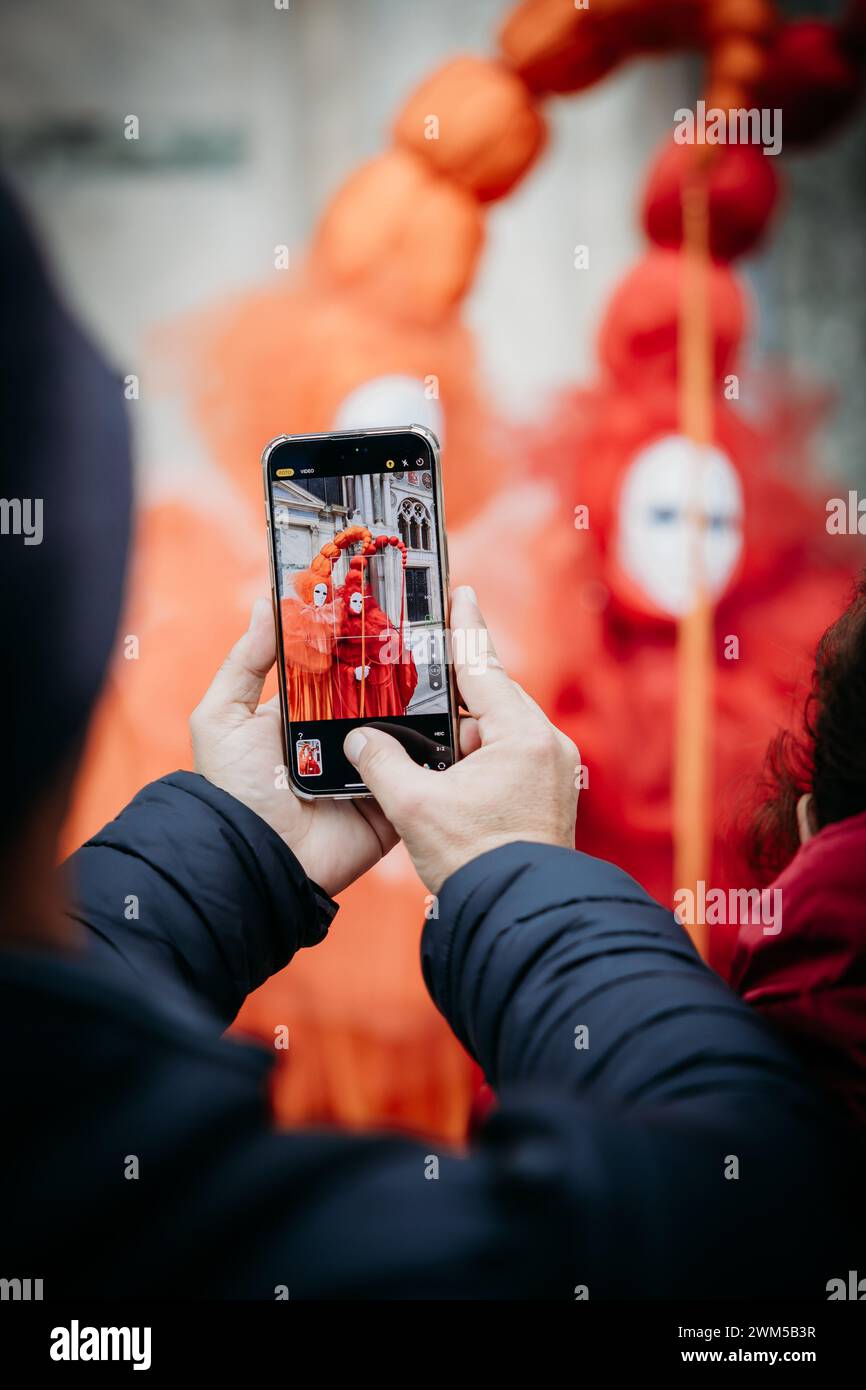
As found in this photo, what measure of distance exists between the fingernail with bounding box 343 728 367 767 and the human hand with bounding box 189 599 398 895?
0.12ft

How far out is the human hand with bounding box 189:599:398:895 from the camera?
521 mm

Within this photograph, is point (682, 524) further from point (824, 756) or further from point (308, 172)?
point (308, 172)

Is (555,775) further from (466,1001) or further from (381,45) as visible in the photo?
(381,45)

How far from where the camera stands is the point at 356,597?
0.51 meters

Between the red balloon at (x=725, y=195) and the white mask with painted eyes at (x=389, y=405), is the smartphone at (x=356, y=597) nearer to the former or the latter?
the white mask with painted eyes at (x=389, y=405)

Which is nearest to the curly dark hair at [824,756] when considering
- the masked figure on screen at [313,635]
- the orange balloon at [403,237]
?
the masked figure on screen at [313,635]

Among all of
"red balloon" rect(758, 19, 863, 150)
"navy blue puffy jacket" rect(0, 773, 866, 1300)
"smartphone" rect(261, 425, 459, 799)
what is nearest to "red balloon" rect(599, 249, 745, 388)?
"red balloon" rect(758, 19, 863, 150)

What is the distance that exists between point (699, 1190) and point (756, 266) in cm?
72

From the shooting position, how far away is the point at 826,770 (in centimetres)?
58

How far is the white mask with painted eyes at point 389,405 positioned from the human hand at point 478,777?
1.05ft

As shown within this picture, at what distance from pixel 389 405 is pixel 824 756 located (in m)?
0.43

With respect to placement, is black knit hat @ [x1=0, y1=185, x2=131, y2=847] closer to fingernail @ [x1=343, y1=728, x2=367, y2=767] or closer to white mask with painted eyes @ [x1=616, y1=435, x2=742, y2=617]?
fingernail @ [x1=343, y1=728, x2=367, y2=767]

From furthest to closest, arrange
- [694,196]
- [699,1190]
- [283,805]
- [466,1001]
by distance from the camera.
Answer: [694,196]
[283,805]
[466,1001]
[699,1190]
